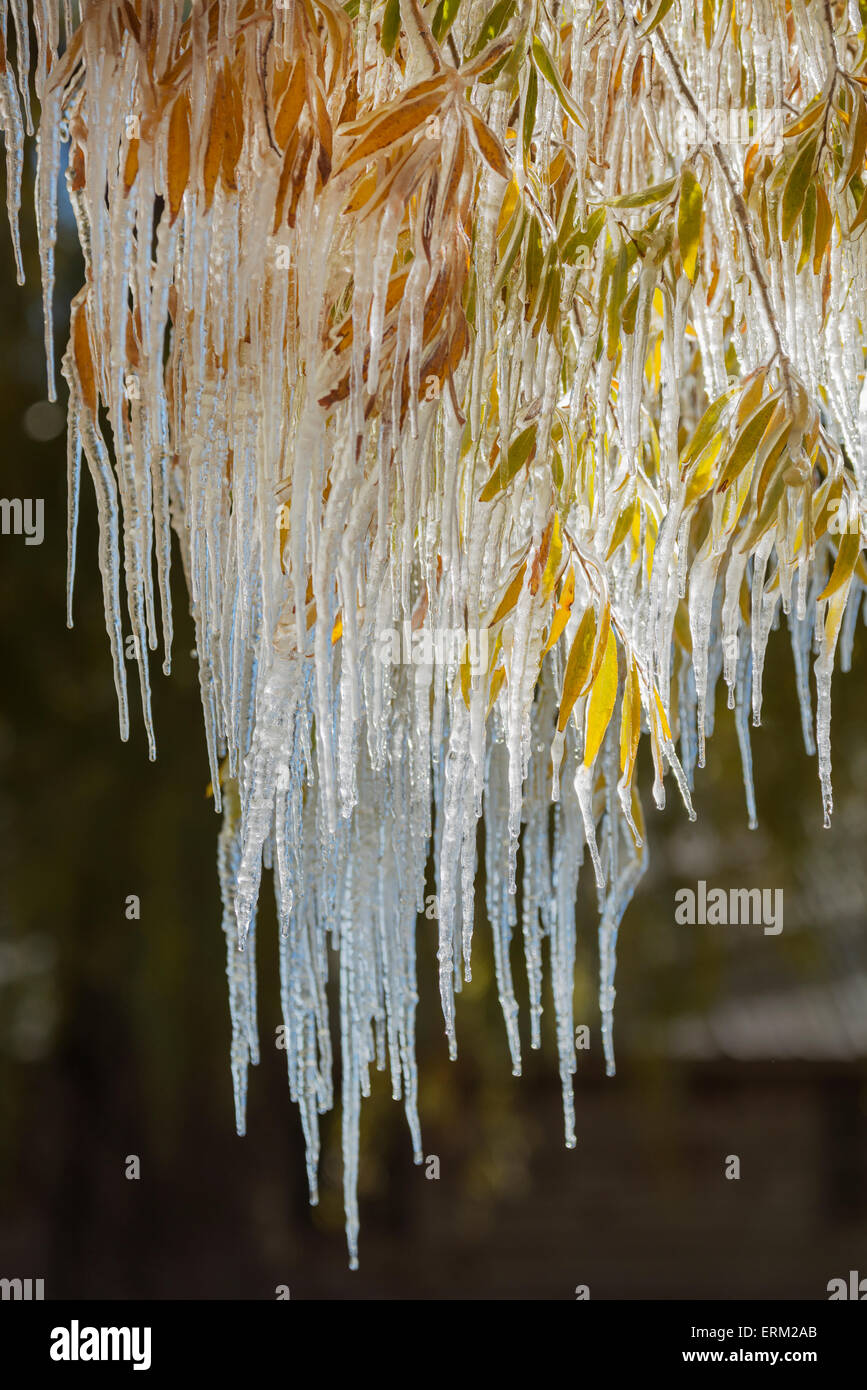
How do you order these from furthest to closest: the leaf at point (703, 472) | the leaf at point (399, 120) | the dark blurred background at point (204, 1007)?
the dark blurred background at point (204, 1007) < the leaf at point (703, 472) < the leaf at point (399, 120)

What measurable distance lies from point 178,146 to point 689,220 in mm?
207

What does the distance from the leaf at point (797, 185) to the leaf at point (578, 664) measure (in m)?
0.19

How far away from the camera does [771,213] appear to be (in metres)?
0.51

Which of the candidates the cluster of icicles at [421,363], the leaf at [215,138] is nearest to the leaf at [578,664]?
the cluster of icicles at [421,363]

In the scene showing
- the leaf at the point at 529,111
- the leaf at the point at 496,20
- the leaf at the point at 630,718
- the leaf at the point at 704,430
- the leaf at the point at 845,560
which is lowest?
the leaf at the point at 630,718

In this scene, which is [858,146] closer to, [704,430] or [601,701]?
[704,430]

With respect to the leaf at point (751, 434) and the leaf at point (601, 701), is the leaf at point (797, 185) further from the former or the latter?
the leaf at point (601, 701)

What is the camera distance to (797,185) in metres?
0.50

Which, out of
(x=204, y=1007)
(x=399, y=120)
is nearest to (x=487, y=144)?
(x=399, y=120)

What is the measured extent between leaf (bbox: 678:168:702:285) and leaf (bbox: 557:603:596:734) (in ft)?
0.50

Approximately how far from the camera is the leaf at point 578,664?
18.8 inches

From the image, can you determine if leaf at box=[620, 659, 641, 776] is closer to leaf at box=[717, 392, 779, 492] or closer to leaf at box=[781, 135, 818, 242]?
leaf at box=[717, 392, 779, 492]
